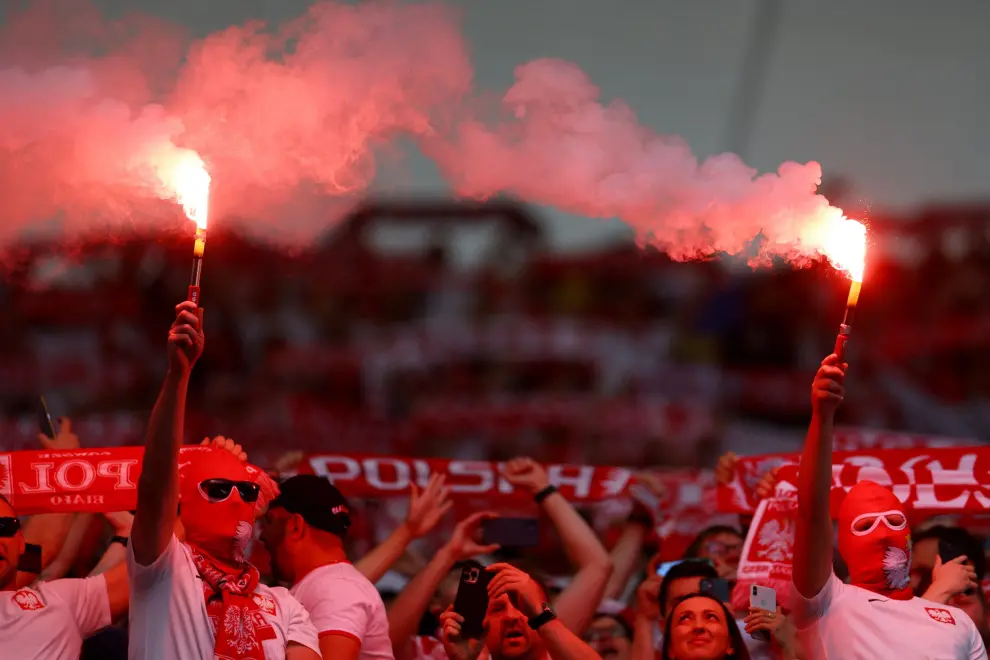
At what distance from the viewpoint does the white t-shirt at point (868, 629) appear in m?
4.10

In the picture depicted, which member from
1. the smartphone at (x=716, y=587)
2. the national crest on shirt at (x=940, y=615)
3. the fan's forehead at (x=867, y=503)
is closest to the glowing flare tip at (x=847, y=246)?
the fan's forehead at (x=867, y=503)

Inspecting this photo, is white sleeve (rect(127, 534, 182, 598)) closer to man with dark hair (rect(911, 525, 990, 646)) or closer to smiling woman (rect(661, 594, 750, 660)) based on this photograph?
smiling woman (rect(661, 594, 750, 660))

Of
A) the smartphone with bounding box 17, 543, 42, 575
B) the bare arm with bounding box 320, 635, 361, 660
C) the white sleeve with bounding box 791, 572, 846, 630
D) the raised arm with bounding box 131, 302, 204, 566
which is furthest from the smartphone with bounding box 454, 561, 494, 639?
the smartphone with bounding box 17, 543, 42, 575

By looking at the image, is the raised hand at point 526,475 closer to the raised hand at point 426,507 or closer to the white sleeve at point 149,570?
the raised hand at point 426,507

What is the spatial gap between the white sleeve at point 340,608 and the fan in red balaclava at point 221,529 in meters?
0.43

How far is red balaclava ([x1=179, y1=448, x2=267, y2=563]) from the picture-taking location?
12.9 ft

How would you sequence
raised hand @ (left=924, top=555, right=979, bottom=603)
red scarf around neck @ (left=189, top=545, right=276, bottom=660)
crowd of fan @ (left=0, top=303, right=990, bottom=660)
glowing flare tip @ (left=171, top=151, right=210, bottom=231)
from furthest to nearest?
raised hand @ (left=924, top=555, right=979, bottom=603)
glowing flare tip @ (left=171, top=151, right=210, bottom=231)
red scarf around neck @ (left=189, top=545, right=276, bottom=660)
crowd of fan @ (left=0, top=303, right=990, bottom=660)

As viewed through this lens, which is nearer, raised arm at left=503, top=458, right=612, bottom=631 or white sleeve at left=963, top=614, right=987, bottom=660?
white sleeve at left=963, top=614, right=987, bottom=660

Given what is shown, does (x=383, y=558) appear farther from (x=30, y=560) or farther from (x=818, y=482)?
(x=818, y=482)

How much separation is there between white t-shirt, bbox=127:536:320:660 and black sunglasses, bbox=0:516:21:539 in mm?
707

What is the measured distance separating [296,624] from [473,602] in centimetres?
79

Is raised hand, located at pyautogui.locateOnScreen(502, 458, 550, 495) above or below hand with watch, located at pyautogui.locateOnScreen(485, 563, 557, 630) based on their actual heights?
above

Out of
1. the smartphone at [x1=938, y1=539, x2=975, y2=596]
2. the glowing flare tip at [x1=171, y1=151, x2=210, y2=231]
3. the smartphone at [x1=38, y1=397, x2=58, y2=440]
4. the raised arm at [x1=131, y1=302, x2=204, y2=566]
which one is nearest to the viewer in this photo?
the raised arm at [x1=131, y1=302, x2=204, y2=566]

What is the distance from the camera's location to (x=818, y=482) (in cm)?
398
